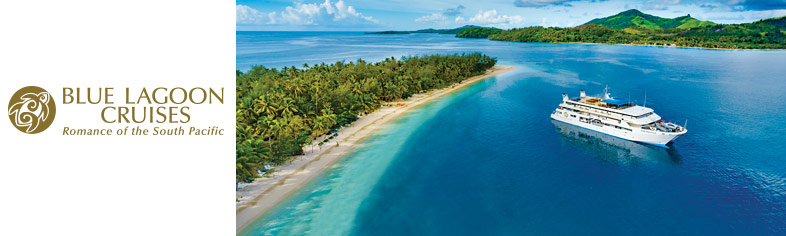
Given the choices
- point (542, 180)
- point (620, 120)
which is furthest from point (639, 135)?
point (542, 180)

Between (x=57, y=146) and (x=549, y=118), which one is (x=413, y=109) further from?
(x=57, y=146)

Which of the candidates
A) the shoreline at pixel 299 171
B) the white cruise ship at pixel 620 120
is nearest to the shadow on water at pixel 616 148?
the white cruise ship at pixel 620 120

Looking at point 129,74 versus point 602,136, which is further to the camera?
point 602,136

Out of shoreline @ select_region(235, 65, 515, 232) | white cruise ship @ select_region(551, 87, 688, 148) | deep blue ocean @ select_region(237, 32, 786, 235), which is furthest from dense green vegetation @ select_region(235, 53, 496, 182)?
white cruise ship @ select_region(551, 87, 688, 148)

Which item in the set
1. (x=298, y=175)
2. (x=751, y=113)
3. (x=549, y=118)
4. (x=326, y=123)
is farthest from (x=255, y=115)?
(x=751, y=113)

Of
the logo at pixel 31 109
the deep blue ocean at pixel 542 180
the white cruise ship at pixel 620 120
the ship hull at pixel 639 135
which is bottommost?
the deep blue ocean at pixel 542 180

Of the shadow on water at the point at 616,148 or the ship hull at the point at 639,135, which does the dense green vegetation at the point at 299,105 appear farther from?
the ship hull at the point at 639,135
